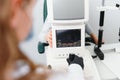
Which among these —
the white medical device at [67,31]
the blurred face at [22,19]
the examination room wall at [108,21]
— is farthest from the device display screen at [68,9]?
the blurred face at [22,19]

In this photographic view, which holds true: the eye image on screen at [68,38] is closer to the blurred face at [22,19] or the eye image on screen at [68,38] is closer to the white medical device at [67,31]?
the white medical device at [67,31]

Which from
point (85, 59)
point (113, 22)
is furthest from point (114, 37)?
point (85, 59)

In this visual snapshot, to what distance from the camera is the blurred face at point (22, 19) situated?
0.38 metres

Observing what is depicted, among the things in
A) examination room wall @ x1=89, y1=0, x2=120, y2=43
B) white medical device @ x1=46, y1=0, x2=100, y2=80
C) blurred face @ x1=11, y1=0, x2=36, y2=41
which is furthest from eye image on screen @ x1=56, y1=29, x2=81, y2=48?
blurred face @ x1=11, y1=0, x2=36, y2=41

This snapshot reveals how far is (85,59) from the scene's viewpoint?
145 centimetres

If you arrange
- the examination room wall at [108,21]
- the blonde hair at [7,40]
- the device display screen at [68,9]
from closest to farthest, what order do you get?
1. the blonde hair at [7,40]
2. the device display screen at [68,9]
3. the examination room wall at [108,21]

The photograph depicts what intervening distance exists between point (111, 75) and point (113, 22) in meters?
1.02

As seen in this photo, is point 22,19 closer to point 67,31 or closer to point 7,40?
point 7,40

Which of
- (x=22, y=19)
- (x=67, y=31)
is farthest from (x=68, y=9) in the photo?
(x=22, y=19)

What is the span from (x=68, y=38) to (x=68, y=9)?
19 centimetres

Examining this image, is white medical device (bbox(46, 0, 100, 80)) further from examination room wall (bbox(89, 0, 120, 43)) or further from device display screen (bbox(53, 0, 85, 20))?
examination room wall (bbox(89, 0, 120, 43))

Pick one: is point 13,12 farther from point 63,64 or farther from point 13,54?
point 63,64

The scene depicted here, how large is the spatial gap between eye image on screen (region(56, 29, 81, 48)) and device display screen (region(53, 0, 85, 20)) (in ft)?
0.31

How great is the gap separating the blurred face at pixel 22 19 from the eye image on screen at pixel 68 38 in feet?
3.29
